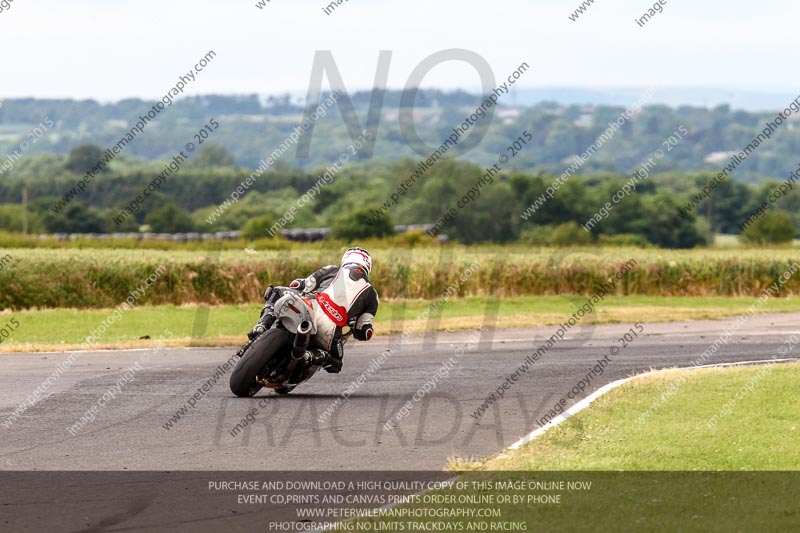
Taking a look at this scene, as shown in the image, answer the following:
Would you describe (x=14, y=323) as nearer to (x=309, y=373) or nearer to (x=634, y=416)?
(x=309, y=373)

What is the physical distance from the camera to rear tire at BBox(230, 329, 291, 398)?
45.5ft

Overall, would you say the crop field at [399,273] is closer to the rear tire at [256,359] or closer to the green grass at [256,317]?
the green grass at [256,317]

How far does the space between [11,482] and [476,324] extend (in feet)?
55.8

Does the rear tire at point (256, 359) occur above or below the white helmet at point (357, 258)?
below

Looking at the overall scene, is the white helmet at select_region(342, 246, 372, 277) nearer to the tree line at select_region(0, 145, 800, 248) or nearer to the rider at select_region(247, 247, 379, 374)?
the rider at select_region(247, 247, 379, 374)

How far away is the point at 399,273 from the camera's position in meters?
33.7

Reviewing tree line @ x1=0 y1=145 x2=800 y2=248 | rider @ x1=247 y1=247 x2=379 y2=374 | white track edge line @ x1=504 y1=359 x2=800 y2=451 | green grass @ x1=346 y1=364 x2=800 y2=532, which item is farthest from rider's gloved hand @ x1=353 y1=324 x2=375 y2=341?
tree line @ x1=0 y1=145 x2=800 y2=248

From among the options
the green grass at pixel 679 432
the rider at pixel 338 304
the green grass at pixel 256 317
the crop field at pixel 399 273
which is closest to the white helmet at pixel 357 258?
the rider at pixel 338 304

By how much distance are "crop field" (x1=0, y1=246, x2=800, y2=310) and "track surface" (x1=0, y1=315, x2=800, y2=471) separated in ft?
37.4

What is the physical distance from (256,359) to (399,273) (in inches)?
782

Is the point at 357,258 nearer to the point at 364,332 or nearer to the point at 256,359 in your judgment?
the point at 364,332

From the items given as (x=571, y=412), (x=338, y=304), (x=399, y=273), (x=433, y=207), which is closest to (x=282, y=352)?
(x=338, y=304)

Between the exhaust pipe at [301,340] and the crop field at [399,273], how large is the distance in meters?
17.8

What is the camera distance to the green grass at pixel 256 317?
78.3ft
